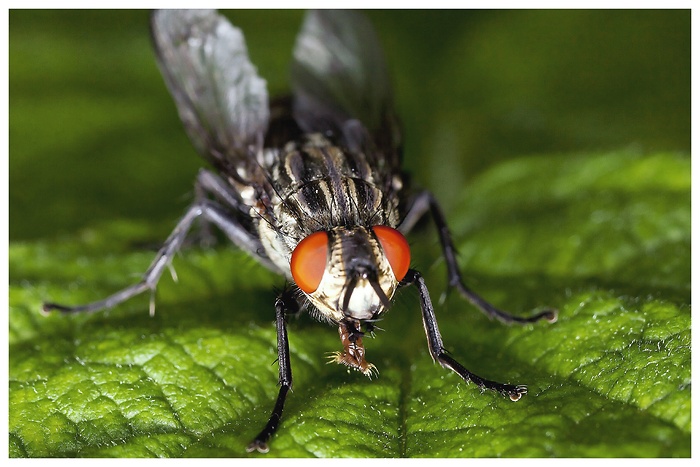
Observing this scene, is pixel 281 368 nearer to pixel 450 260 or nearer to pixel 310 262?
pixel 310 262

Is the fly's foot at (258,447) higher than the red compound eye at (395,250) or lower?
lower

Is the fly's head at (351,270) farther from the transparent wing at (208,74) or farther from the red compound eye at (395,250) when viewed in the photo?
the transparent wing at (208,74)

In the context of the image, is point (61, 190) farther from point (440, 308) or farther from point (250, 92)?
point (440, 308)

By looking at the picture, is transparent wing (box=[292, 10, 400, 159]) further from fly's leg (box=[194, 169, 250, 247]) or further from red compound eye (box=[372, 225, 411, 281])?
red compound eye (box=[372, 225, 411, 281])

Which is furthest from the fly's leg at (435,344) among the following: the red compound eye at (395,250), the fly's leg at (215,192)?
the fly's leg at (215,192)

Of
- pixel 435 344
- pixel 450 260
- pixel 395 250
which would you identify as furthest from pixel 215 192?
pixel 435 344

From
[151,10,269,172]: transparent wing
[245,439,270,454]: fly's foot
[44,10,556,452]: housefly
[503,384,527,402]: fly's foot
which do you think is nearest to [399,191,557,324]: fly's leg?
[44,10,556,452]: housefly

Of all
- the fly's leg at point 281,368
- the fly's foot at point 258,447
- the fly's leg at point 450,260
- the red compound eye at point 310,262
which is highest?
the fly's leg at point 450,260
